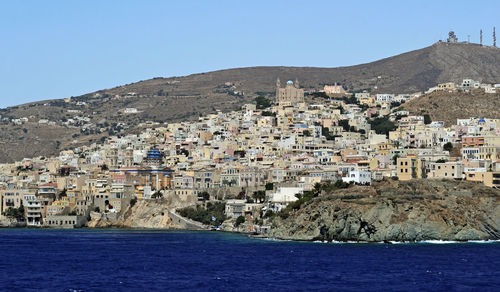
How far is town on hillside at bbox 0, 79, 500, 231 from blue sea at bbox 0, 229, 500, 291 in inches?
679

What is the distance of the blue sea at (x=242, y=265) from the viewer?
5369 centimetres

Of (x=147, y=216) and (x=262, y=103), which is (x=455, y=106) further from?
(x=147, y=216)

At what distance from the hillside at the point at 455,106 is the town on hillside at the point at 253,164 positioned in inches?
84.7

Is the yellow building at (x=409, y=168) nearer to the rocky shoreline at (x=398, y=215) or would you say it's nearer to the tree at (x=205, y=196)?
the rocky shoreline at (x=398, y=215)

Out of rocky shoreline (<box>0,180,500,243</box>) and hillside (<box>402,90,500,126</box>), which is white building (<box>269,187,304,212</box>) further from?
hillside (<box>402,90,500,126</box>)

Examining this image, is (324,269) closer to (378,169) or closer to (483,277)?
(483,277)

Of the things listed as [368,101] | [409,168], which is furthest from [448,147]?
[368,101]

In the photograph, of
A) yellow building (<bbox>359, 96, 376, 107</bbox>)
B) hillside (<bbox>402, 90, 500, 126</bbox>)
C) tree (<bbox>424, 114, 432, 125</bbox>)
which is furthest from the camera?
yellow building (<bbox>359, 96, 376, 107</bbox>)

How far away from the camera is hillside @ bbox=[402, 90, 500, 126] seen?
142875mm

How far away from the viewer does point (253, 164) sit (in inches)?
4628

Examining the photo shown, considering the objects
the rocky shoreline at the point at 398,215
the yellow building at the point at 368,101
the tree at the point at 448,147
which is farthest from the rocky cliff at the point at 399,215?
the yellow building at the point at 368,101

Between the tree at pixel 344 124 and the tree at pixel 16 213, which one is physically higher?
the tree at pixel 344 124

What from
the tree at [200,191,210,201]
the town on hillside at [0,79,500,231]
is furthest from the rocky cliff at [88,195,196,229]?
the tree at [200,191,210,201]

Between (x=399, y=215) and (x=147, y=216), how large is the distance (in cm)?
3895
